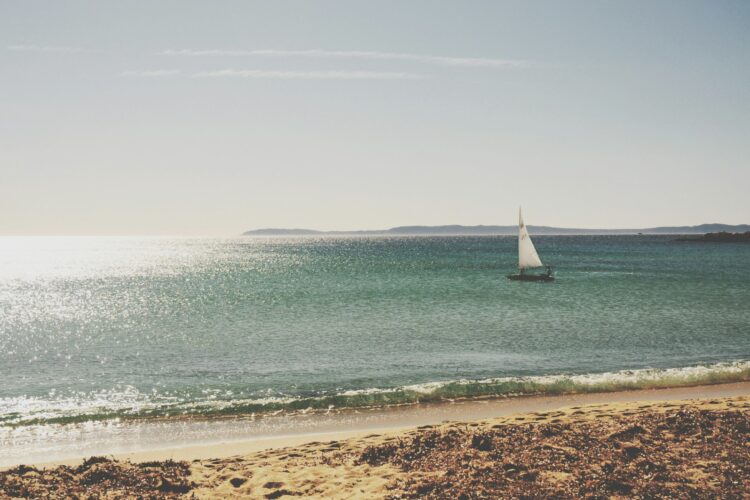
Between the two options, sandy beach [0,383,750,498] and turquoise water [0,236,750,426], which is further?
turquoise water [0,236,750,426]

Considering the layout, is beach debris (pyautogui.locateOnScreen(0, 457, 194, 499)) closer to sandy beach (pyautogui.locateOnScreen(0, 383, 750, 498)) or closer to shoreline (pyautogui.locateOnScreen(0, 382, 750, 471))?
sandy beach (pyautogui.locateOnScreen(0, 383, 750, 498))

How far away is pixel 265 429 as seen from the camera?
49.3 feet

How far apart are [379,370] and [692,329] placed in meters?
19.7

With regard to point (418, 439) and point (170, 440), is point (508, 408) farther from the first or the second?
point (170, 440)

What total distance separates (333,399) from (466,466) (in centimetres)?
863

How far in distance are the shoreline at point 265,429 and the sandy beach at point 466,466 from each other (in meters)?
0.45

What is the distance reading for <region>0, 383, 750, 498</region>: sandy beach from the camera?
28.6 ft

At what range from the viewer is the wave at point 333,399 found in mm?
16516

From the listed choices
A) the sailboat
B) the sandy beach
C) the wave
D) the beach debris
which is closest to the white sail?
the sailboat

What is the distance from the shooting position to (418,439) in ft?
37.3

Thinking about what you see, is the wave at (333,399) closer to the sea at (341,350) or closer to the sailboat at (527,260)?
the sea at (341,350)

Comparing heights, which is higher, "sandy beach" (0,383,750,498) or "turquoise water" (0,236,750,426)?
"sandy beach" (0,383,750,498)

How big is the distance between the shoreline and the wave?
578mm

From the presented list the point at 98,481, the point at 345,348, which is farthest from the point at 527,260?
the point at 98,481
